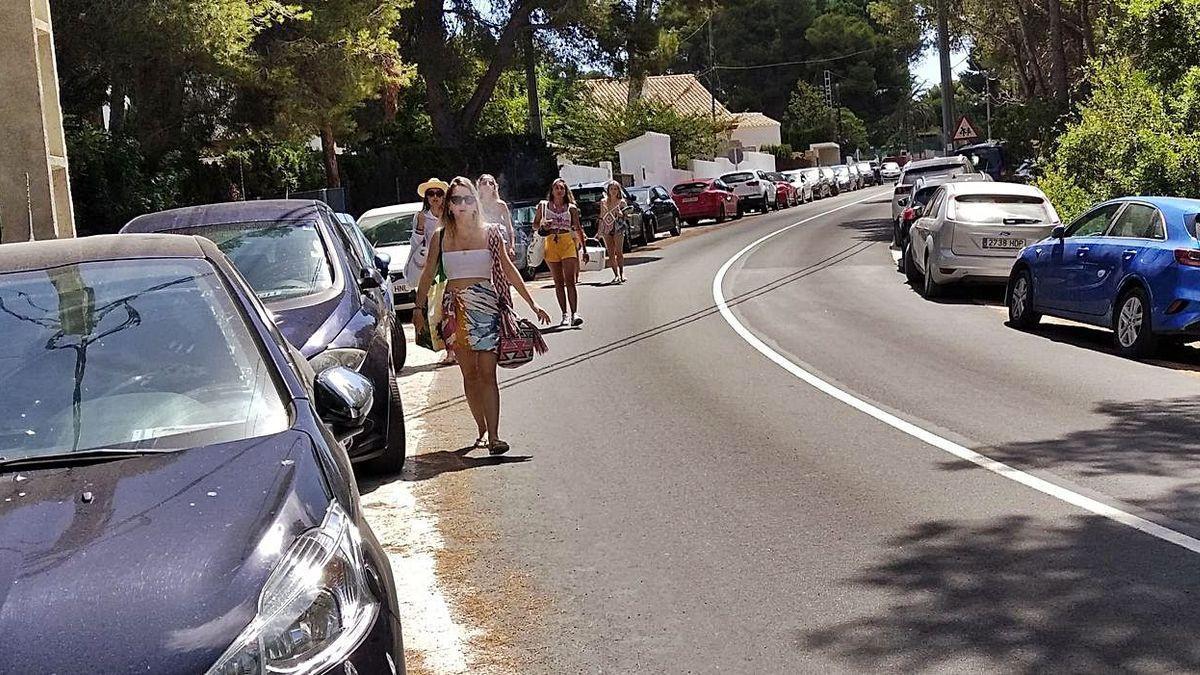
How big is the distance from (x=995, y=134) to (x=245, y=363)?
1641 inches

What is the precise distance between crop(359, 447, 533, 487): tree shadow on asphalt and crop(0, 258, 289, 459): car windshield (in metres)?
4.01

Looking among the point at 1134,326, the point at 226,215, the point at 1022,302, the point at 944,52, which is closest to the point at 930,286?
the point at 1022,302

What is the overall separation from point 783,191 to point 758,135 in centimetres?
3976

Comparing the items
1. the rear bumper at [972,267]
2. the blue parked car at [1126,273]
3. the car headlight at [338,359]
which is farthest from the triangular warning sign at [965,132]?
the car headlight at [338,359]

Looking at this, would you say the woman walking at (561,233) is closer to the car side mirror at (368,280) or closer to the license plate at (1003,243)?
the license plate at (1003,243)

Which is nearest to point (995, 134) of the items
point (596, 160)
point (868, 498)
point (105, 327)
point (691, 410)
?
point (596, 160)

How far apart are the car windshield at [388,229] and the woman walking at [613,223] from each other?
10.6 ft

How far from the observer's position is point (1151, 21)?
21422 mm

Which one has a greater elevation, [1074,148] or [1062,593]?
[1074,148]

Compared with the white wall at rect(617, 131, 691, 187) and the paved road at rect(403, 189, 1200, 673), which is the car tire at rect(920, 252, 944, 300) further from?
the white wall at rect(617, 131, 691, 187)

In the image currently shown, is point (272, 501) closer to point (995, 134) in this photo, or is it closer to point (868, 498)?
point (868, 498)

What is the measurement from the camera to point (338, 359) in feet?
23.0

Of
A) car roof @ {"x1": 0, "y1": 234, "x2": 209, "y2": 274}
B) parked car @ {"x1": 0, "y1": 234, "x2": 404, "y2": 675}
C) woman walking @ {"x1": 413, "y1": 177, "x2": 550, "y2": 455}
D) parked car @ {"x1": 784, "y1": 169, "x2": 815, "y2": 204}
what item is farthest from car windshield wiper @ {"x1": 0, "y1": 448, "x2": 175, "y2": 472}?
parked car @ {"x1": 784, "y1": 169, "x2": 815, "y2": 204}

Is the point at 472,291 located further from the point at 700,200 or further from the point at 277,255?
the point at 700,200
